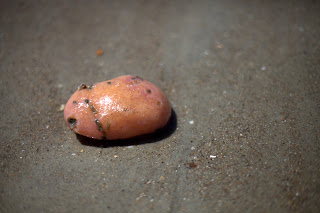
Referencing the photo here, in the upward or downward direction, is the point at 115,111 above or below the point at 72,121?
above

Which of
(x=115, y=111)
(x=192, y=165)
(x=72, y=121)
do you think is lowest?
(x=192, y=165)

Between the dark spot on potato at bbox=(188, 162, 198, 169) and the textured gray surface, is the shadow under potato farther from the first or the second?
the dark spot on potato at bbox=(188, 162, 198, 169)

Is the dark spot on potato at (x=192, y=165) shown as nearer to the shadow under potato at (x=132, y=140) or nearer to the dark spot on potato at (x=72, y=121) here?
the shadow under potato at (x=132, y=140)

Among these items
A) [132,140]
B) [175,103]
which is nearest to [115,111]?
[132,140]

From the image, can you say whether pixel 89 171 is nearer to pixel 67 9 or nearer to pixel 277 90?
pixel 277 90

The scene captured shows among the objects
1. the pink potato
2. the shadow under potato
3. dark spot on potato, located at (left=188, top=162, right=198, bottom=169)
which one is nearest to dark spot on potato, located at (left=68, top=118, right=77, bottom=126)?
the pink potato

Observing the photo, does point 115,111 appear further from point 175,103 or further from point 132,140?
point 175,103

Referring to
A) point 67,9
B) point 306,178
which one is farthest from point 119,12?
point 306,178
